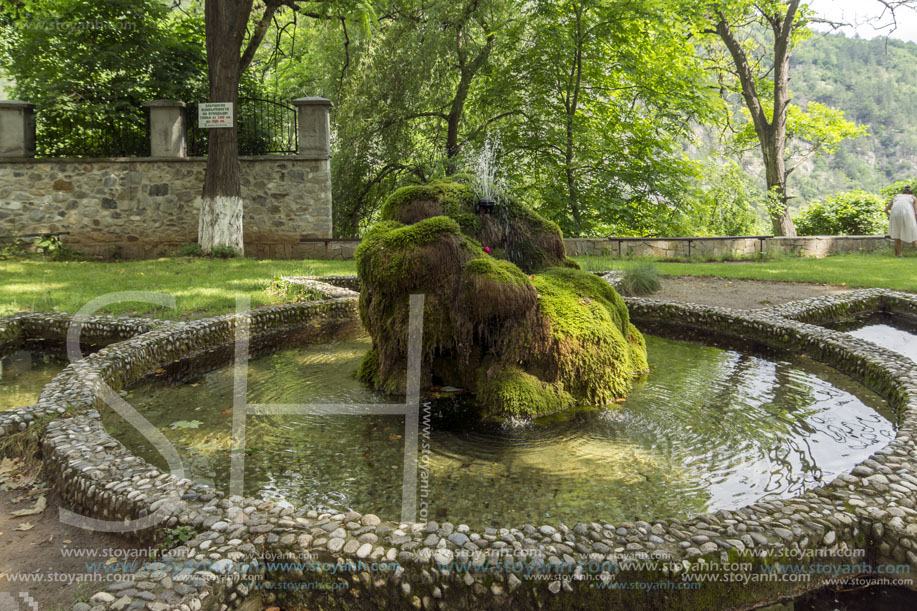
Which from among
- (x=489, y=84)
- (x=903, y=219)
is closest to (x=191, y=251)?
(x=489, y=84)

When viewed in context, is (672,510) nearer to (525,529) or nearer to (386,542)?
(525,529)

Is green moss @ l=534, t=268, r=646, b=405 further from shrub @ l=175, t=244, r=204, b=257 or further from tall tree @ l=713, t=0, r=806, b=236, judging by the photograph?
tall tree @ l=713, t=0, r=806, b=236

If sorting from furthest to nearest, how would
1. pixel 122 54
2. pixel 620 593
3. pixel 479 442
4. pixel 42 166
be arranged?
1. pixel 122 54
2. pixel 42 166
3. pixel 479 442
4. pixel 620 593

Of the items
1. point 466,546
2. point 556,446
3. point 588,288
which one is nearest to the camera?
point 466,546

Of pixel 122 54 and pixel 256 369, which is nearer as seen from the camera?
pixel 256 369

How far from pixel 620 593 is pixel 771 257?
475 inches

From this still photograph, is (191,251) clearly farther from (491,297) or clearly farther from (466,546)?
(466,546)

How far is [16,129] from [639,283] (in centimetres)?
1246

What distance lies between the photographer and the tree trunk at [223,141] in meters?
11.6

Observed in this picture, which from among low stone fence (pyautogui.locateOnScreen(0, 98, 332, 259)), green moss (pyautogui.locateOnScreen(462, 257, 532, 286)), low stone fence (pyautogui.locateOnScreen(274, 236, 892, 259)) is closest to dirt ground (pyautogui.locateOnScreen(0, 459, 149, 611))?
green moss (pyautogui.locateOnScreen(462, 257, 532, 286))

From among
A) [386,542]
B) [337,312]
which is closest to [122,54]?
[337,312]

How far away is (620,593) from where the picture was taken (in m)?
2.34

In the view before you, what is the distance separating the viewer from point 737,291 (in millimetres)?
9000

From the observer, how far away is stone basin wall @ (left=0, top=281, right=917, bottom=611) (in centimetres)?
234
